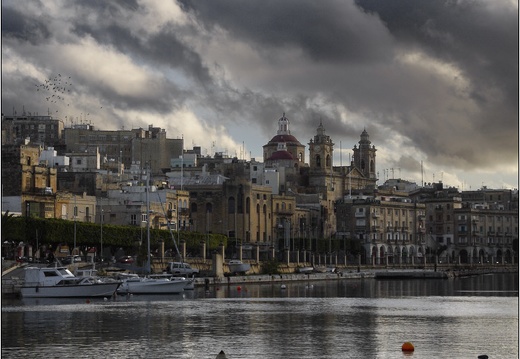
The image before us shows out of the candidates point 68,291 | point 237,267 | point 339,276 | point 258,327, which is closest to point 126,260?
point 237,267

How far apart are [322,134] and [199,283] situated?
325ft

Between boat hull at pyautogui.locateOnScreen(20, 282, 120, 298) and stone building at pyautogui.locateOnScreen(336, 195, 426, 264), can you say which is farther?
stone building at pyautogui.locateOnScreen(336, 195, 426, 264)

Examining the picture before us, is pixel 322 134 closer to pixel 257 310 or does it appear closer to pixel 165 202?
pixel 165 202

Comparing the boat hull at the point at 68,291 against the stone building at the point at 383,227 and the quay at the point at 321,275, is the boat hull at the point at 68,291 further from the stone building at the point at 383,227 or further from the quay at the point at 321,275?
the stone building at the point at 383,227

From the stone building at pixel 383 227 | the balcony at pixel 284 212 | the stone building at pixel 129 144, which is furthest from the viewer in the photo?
the stone building at pixel 129 144

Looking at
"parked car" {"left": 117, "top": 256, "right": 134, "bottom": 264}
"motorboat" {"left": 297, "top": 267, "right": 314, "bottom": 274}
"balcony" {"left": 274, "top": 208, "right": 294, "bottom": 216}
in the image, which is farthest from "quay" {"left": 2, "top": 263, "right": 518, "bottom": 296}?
"balcony" {"left": 274, "top": 208, "right": 294, "bottom": 216}

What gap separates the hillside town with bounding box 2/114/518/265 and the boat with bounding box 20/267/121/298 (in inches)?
1019

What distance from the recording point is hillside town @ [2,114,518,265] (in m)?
124

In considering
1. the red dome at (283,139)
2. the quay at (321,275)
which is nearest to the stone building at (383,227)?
the quay at (321,275)

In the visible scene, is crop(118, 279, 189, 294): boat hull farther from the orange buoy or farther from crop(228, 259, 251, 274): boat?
the orange buoy

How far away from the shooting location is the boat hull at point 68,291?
73.4 m

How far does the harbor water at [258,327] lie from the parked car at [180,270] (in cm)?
1568

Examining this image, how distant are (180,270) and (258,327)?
44.8 metres

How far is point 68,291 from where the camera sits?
2921 inches
